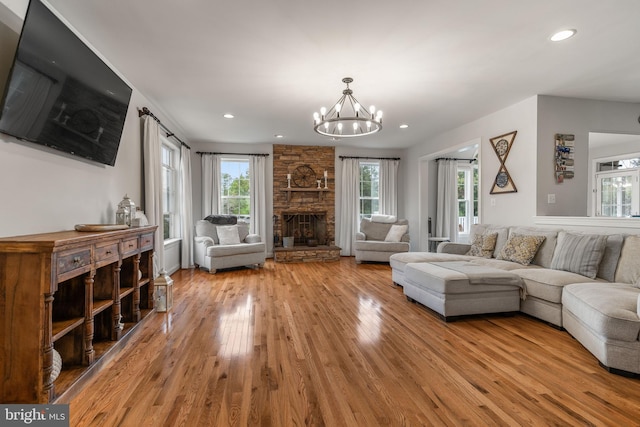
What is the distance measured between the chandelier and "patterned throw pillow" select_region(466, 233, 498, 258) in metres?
2.18

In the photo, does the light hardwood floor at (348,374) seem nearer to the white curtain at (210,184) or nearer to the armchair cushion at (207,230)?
the armchair cushion at (207,230)

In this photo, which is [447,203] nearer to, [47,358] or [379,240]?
[379,240]

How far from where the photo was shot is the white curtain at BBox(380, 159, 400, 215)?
24.5 ft

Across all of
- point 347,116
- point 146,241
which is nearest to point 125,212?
point 146,241

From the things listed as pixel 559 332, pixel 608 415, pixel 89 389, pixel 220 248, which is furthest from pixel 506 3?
pixel 220 248

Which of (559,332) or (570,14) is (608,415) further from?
(570,14)

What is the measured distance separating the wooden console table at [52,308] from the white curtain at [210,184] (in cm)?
415

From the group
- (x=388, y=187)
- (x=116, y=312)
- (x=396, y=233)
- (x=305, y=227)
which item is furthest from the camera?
(x=388, y=187)

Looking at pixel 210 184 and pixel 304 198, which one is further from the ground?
pixel 210 184

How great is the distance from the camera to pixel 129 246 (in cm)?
264

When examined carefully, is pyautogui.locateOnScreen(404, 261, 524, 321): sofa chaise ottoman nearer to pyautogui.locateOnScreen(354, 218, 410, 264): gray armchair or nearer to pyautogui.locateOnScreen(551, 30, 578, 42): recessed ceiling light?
pyautogui.locateOnScreen(551, 30, 578, 42): recessed ceiling light

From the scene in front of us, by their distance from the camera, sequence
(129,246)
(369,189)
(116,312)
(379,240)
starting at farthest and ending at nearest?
(369,189) < (379,240) < (129,246) < (116,312)

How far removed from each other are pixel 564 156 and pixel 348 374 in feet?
13.4

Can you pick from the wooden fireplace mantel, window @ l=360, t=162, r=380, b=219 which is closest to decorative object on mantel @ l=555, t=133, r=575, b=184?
window @ l=360, t=162, r=380, b=219
